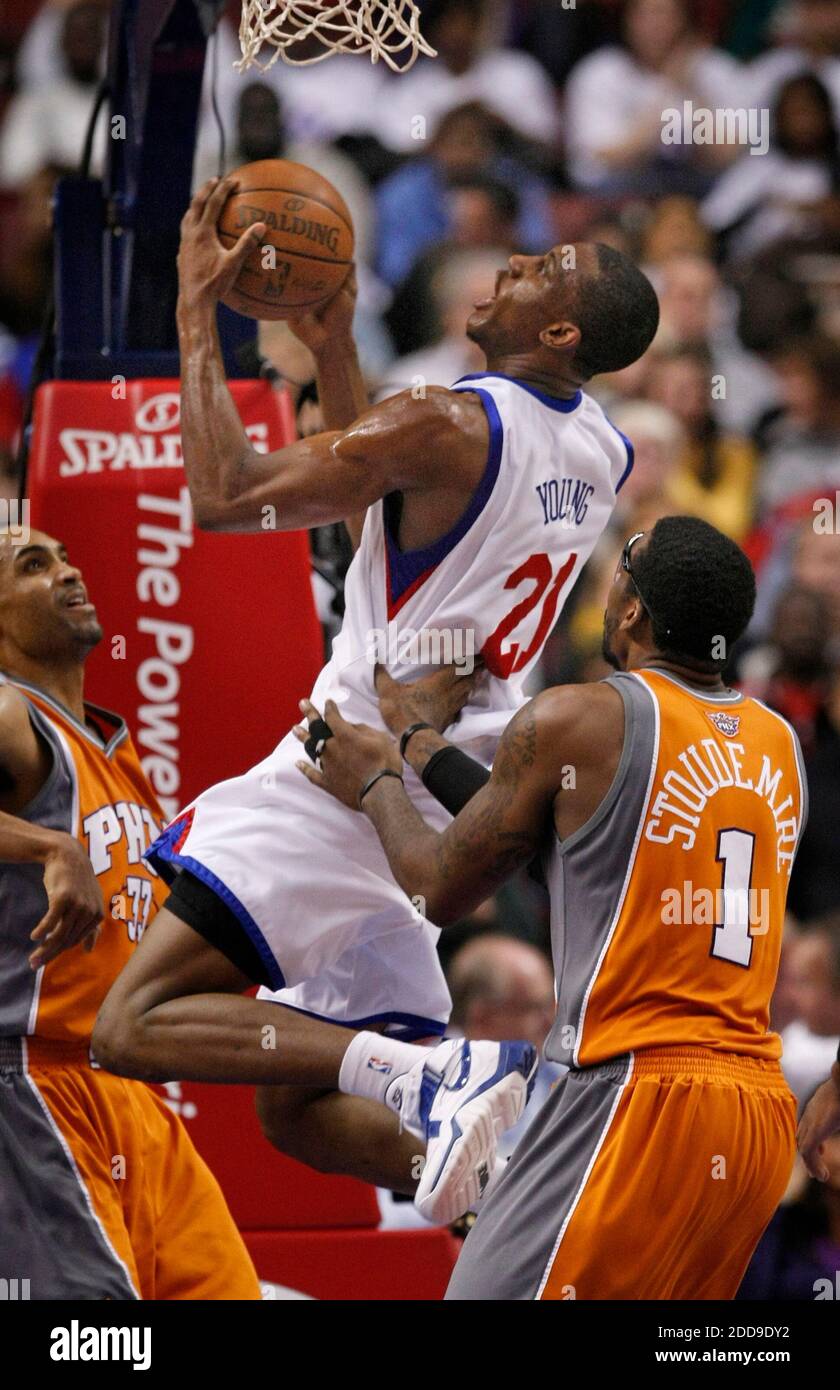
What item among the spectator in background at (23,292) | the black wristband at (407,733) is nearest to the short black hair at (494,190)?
the spectator in background at (23,292)

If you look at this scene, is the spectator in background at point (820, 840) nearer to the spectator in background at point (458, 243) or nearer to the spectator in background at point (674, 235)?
the spectator in background at point (458, 243)

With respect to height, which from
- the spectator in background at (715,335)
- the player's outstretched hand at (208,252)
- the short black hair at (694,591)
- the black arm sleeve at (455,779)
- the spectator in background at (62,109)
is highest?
the spectator in background at (62,109)

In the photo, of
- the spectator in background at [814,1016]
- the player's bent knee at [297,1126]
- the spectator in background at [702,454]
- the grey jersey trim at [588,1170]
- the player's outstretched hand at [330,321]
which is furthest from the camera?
the spectator in background at [702,454]

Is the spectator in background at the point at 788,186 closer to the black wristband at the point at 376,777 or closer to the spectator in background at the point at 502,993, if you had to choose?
the spectator in background at the point at 502,993

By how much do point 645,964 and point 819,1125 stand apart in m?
0.69

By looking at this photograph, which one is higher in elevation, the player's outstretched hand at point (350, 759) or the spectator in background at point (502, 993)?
the player's outstretched hand at point (350, 759)

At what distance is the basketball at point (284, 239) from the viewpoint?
4266 millimetres

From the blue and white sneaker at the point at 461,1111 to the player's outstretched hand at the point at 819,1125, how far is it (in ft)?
1.86

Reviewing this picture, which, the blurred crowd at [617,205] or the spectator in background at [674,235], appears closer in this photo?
the blurred crowd at [617,205]

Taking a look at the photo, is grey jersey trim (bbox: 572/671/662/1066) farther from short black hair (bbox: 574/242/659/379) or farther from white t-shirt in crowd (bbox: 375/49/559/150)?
white t-shirt in crowd (bbox: 375/49/559/150)

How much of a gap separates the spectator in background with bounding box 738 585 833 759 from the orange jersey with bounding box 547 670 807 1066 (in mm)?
4086

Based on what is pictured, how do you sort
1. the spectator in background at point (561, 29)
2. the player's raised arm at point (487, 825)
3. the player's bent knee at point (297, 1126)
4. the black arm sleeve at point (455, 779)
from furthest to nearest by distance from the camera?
the spectator in background at point (561, 29) < the player's bent knee at point (297, 1126) < the black arm sleeve at point (455, 779) < the player's raised arm at point (487, 825)

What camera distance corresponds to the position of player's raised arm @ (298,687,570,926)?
3586 millimetres

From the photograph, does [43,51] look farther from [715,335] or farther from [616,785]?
[616,785]
